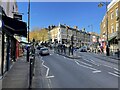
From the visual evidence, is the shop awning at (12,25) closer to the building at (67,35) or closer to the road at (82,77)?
the road at (82,77)

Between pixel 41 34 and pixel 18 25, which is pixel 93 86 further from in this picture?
pixel 41 34

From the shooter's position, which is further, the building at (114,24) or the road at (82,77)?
the building at (114,24)

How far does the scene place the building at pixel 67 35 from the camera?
13425cm

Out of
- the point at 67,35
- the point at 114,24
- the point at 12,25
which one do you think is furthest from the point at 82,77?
the point at 67,35

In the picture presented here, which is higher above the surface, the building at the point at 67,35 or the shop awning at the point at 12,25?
the building at the point at 67,35

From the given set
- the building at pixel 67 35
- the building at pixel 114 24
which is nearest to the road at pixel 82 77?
the building at pixel 114 24

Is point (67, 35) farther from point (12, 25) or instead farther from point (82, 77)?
point (82, 77)

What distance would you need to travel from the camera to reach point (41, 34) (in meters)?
125

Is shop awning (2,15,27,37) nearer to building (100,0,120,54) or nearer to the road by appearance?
the road

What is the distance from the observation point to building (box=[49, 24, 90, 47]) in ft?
440

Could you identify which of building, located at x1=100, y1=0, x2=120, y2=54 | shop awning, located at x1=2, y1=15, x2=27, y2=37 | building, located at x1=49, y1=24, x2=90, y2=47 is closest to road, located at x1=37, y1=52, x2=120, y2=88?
shop awning, located at x1=2, y1=15, x2=27, y2=37

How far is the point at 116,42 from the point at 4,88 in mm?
42815

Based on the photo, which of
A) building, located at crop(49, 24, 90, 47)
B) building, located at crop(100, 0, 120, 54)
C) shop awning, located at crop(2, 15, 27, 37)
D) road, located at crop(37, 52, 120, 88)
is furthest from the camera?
building, located at crop(49, 24, 90, 47)

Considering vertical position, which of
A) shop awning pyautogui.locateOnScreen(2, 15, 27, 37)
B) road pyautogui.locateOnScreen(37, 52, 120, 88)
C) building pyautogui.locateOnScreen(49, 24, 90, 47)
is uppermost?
building pyautogui.locateOnScreen(49, 24, 90, 47)
